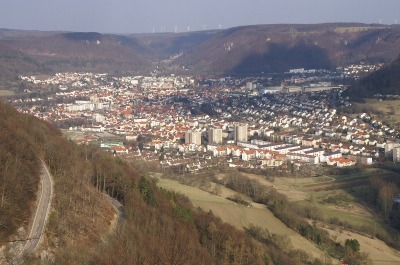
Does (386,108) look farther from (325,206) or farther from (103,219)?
(103,219)

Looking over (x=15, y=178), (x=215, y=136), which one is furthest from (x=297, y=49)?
(x=15, y=178)

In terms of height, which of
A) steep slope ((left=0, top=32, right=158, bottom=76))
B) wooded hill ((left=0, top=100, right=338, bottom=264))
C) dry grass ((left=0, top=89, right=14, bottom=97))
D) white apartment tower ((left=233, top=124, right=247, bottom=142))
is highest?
steep slope ((left=0, top=32, right=158, bottom=76))

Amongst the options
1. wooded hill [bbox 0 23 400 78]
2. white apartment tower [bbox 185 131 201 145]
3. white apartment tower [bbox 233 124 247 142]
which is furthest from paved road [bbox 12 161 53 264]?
wooded hill [bbox 0 23 400 78]

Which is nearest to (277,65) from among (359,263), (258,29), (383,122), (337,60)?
(337,60)

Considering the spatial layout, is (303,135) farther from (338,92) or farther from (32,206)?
(32,206)

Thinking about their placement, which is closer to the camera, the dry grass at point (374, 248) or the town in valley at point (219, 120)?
the dry grass at point (374, 248)

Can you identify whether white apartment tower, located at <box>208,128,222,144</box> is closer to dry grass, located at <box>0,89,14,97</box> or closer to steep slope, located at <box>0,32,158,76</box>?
dry grass, located at <box>0,89,14,97</box>

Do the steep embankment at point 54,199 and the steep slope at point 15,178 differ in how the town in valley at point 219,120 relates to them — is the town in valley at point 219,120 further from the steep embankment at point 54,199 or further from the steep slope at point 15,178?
the steep slope at point 15,178

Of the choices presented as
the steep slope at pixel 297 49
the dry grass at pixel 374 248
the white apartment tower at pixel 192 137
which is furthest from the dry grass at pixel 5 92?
the dry grass at pixel 374 248
